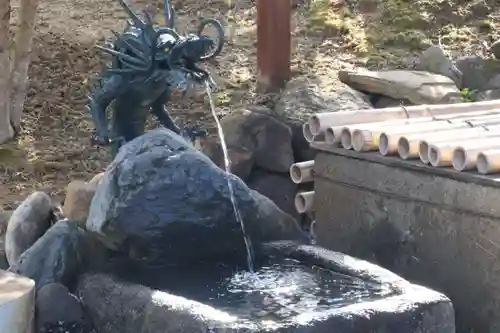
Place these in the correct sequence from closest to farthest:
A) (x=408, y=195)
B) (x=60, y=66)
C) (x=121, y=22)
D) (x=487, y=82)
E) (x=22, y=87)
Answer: (x=408, y=195), (x=22, y=87), (x=487, y=82), (x=60, y=66), (x=121, y=22)

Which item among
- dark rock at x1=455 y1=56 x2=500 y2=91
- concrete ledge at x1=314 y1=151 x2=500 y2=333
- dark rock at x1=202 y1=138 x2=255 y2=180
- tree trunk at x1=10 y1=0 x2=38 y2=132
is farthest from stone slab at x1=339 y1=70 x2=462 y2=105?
tree trunk at x1=10 y1=0 x2=38 y2=132

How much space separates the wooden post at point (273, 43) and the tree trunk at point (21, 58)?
1757mm

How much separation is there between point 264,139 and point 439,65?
6.74 feet

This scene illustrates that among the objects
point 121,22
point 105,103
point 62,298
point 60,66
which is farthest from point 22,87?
point 62,298

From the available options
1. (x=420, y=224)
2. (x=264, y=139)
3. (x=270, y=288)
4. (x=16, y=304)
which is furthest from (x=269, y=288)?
(x=264, y=139)

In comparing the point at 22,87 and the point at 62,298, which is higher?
the point at 22,87

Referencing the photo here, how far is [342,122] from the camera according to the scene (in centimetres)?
494

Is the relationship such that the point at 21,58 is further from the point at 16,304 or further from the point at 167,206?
the point at 16,304

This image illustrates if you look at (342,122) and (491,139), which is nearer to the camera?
(491,139)

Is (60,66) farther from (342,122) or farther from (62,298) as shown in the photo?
(62,298)

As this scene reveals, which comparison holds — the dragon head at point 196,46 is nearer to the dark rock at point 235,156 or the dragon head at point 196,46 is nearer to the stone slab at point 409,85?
the dark rock at point 235,156

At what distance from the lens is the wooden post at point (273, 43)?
6.70 meters

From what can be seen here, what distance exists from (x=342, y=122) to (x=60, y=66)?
361 centimetres

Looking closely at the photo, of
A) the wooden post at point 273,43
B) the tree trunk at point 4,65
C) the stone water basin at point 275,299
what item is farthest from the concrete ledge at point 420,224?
the tree trunk at point 4,65
